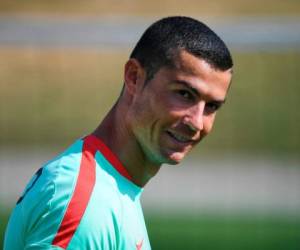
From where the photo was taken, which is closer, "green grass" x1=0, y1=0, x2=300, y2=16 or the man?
the man

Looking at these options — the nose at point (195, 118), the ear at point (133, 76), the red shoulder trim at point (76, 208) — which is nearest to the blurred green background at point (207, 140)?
the ear at point (133, 76)

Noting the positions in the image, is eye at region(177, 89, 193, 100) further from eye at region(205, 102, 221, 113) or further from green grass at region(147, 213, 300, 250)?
green grass at region(147, 213, 300, 250)

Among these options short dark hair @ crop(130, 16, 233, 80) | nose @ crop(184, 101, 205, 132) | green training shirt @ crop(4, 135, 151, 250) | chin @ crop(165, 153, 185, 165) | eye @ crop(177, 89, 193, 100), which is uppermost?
short dark hair @ crop(130, 16, 233, 80)

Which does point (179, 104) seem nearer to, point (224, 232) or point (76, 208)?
point (76, 208)

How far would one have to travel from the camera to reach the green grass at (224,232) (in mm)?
10617

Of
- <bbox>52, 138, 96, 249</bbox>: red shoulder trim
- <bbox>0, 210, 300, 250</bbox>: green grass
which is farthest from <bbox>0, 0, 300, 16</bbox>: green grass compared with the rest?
<bbox>52, 138, 96, 249</bbox>: red shoulder trim

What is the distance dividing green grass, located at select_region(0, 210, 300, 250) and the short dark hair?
6370mm

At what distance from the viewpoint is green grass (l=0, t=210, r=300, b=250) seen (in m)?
10.6

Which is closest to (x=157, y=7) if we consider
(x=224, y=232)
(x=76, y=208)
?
(x=224, y=232)

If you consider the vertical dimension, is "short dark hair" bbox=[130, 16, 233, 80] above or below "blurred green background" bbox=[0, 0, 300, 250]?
above

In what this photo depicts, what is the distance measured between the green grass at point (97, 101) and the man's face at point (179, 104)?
7144 mm

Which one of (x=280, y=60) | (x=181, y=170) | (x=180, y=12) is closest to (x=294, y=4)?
(x=180, y=12)

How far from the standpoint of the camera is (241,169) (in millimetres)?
12906

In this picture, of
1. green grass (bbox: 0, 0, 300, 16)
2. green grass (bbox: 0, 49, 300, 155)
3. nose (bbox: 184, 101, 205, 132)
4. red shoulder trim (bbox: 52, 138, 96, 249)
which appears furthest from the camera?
green grass (bbox: 0, 0, 300, 16)
